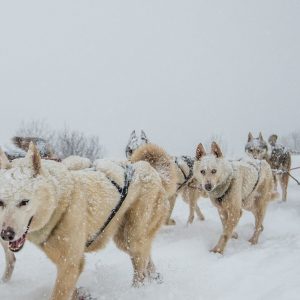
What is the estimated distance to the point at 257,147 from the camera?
39.5 ft

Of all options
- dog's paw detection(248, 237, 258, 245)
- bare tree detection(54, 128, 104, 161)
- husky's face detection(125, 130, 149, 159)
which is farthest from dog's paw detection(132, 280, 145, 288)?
bare tree detection(54, 128, 104, 161)

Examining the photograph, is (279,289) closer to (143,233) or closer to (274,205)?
(143,233)

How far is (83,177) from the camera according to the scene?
3.98 metres

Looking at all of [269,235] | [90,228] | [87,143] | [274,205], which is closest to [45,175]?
[90,228]

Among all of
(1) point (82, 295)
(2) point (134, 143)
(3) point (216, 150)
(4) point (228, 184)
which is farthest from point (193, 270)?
(2) point (134, 143)

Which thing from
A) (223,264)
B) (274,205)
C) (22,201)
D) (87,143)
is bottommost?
(87,143)

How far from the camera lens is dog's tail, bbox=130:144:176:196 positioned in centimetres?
521

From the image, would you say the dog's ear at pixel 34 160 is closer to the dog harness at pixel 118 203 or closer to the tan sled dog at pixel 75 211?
the tan sled dog at pixel 75 211

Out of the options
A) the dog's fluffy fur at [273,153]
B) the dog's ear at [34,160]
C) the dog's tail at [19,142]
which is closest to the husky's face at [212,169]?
the dog's tail at [19,142]

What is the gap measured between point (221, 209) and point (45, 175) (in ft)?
14.0

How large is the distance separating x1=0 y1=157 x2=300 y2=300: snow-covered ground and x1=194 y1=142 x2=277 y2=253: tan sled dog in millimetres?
361

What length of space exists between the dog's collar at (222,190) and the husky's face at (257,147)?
16.0 ft

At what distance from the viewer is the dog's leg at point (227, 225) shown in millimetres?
6715

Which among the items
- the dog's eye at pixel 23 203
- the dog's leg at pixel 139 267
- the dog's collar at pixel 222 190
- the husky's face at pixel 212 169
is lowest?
the dog's leg at pixel 139 267
